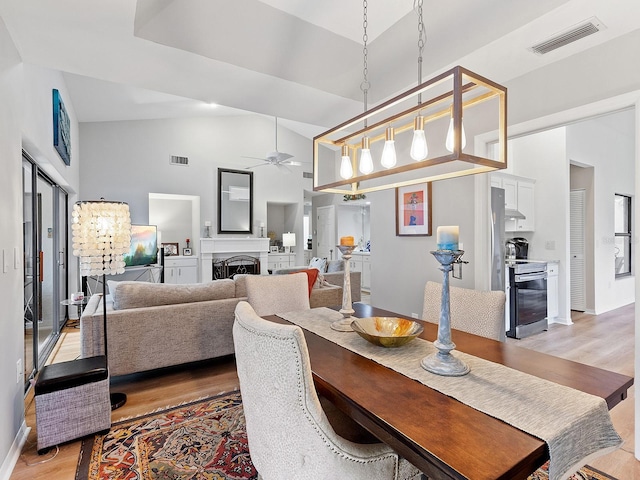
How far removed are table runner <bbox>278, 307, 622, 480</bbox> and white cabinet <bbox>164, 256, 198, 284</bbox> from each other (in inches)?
239

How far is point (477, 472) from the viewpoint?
74 cm

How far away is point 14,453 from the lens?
72.5 inches

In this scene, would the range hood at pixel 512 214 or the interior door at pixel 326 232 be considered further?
the interior door at pixel 326 232

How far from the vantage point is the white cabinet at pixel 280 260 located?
8.12 m

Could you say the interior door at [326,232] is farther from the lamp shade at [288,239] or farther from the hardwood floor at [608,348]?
the hardwood floor at [608,348]

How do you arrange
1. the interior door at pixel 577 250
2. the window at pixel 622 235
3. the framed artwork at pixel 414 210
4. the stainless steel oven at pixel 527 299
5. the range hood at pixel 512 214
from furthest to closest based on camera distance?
the window at pixel 622 235 < the interior door at pixel 577 250 < the range hood at pixel 512 214 < the stainless steel oven at pixel 527 299 < the framed artwork at pixel 414 210

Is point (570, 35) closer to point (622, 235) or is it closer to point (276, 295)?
point (276, 295)

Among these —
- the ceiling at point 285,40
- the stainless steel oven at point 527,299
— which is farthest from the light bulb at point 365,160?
the stainless steel oven at point 527,299

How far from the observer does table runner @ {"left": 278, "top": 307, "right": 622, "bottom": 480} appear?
883mm

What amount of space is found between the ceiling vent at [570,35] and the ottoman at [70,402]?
3527 mm

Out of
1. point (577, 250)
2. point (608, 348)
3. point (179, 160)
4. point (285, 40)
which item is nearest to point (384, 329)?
point (285, 40)

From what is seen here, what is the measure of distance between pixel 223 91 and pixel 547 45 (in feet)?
8.14

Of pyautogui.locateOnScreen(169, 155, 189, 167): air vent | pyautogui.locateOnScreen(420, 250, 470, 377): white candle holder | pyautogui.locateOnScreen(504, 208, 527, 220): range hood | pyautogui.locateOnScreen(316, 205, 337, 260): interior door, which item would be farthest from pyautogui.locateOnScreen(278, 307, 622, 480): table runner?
pyautogui.locateOnScreen(316, 205, 337, 260): interior door

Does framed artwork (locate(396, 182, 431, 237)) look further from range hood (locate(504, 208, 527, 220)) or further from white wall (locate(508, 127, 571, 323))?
white wall (locate(508, 127, 571, 323))
